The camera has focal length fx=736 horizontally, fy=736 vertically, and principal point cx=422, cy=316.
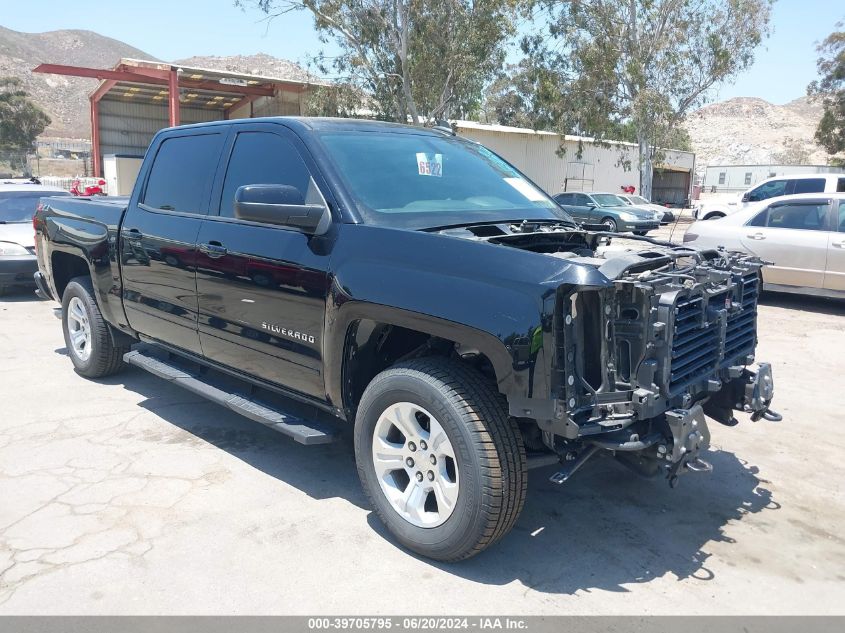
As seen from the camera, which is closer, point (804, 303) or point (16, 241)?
point (16, 241)

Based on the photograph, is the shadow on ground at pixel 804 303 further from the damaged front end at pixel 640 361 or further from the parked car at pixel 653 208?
the parked car at pixel 653 208

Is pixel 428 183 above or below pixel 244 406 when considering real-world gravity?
above

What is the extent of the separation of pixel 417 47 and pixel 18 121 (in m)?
44.1

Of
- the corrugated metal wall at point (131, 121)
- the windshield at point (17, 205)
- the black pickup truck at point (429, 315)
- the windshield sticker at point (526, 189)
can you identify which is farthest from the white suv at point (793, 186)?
the corrugated metal wall at point (131, 121)

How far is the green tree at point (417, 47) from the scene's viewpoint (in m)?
23.1

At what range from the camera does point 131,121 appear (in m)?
35.8

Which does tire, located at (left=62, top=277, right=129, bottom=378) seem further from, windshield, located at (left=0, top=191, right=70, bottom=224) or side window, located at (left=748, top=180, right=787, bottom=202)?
side window, located at (left=748, top=180, right=787, bottom=202)

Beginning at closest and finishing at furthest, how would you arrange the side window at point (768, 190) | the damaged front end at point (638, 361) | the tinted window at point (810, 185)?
the damaged front end at point (638, 361)
the tinted window at point (810, 185)
the side window at point (768, 190)

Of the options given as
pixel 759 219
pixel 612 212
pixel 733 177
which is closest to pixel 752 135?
pixel 733 177

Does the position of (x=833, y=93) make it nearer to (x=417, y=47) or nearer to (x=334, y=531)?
(x=417, y=47)

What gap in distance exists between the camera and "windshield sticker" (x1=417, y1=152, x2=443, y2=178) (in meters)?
4.34

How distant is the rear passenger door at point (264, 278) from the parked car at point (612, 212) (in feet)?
67.3

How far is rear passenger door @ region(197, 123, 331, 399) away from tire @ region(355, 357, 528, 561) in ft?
1.65

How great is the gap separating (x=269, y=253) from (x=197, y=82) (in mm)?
27839
